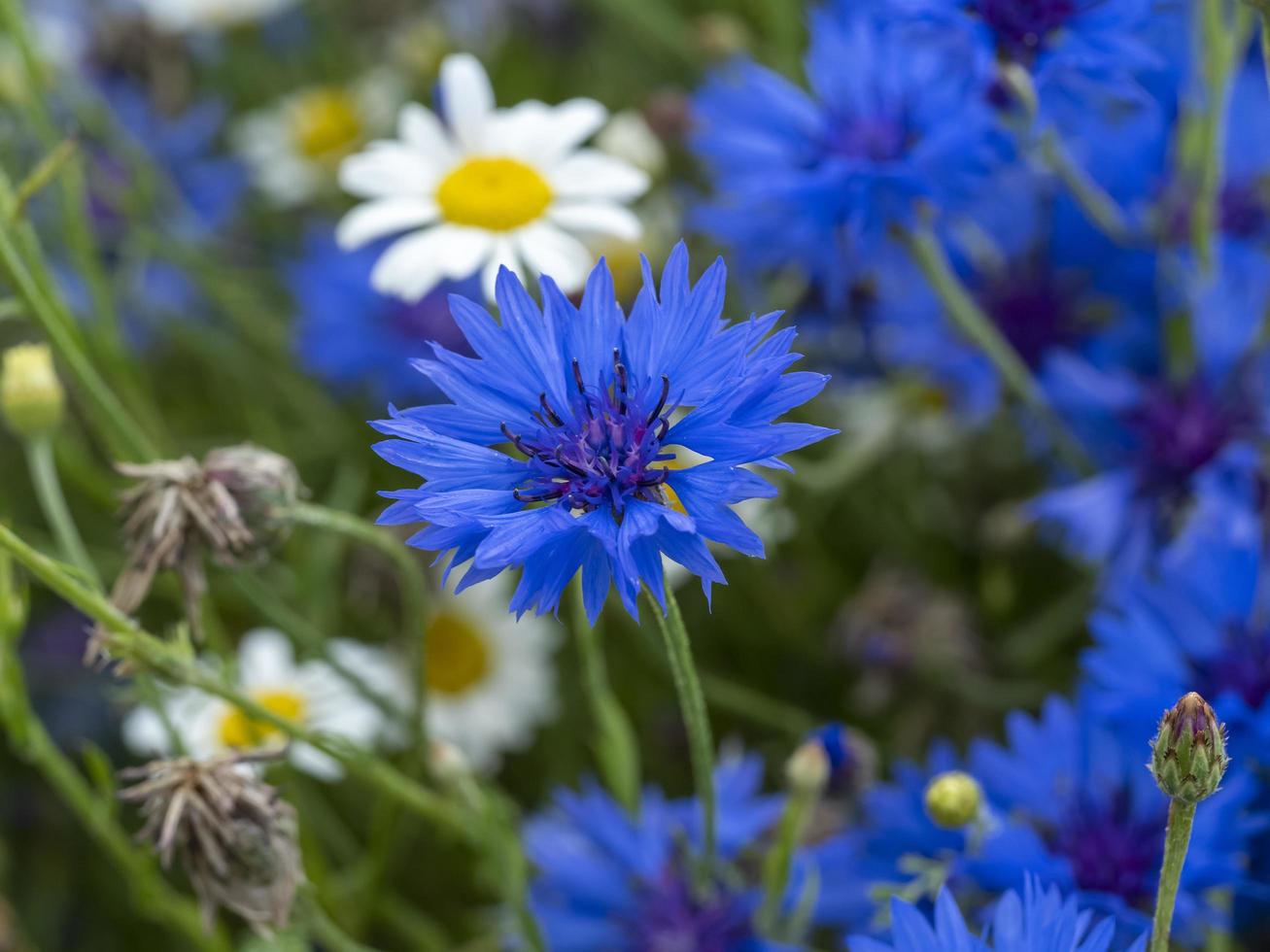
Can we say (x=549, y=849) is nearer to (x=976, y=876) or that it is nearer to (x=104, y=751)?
(x=976, y=876)

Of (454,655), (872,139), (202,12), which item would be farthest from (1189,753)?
(202,12)

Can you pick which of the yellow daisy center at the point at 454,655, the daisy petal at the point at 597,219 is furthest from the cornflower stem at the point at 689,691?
the yellow daisy center at the point at 454,655

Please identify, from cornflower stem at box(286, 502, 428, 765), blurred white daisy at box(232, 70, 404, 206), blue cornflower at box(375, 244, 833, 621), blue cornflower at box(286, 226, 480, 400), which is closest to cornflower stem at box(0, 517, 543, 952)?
cornflower stem at box(286, 502, 428, 765)

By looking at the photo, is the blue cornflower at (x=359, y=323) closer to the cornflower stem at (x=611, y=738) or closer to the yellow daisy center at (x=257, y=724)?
the yellow daisy center at (x=257, y=724)

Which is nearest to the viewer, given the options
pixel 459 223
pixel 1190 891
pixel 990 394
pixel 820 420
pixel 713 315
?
pixel 713 315

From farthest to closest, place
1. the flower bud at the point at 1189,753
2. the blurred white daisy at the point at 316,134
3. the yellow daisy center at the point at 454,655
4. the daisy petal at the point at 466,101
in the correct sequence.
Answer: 1. the blurred white daisy at the point at 316,134
2. the yellow daisy center at the point at 454,655
3. the daisy petal at the point at 466,101
4. the flower bud at the point at 1189,753

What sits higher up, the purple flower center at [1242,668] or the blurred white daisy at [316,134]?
the blurred white daisy at [316,134]

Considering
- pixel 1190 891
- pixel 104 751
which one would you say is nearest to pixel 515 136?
pixel 1190 891
